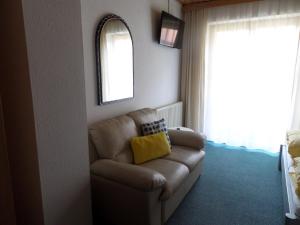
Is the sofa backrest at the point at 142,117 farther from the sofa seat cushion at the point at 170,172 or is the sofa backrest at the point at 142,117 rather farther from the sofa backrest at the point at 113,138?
the sofa seat cushion at the point at 170,172

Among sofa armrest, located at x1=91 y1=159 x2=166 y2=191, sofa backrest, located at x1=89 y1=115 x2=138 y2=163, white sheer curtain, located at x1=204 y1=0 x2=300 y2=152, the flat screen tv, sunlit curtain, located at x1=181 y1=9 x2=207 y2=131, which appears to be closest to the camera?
sofa armrest, located at x1=91 y1=159 x2=166 y2=191

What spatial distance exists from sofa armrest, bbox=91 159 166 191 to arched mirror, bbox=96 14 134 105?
0.74 metres

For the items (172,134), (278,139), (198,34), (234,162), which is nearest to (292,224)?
(172,134)

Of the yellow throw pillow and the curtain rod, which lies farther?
the curtain rod

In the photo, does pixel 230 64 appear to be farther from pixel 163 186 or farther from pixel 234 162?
pixel 163 186

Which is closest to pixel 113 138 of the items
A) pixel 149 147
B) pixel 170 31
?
pixel 149 147

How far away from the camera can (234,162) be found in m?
3.37

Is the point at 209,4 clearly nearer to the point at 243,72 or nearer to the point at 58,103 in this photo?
the point at 243,72

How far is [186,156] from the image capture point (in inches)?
97.0

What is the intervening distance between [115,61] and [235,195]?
205 cm

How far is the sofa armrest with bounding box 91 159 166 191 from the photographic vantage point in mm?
1660

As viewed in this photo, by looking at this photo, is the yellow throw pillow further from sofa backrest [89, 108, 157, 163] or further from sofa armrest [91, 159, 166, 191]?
sofa armrest [91, 159, 166, 191]

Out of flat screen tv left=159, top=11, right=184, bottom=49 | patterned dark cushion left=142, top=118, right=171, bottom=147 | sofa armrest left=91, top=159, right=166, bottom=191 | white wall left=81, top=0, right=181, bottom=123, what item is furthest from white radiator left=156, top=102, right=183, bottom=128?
sofa armrest left=91, top=159, right=166, bottom=191

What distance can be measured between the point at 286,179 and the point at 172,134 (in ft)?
4.36
